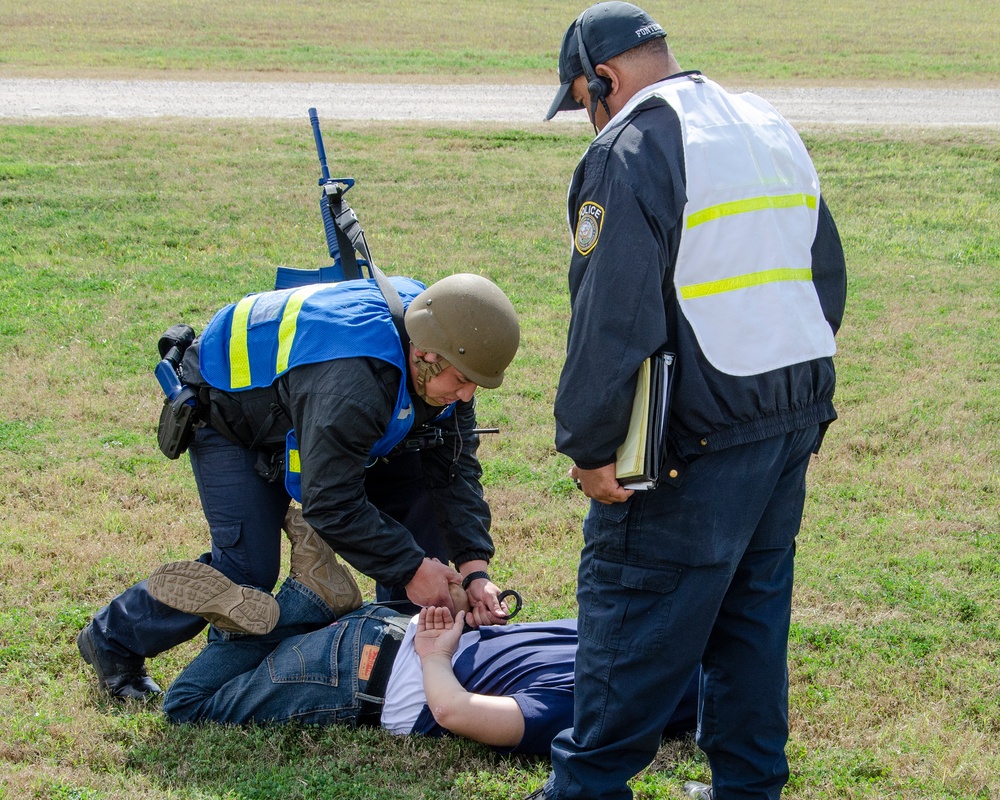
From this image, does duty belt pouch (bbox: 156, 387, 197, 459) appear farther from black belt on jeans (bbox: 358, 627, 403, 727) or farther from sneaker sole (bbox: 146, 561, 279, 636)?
black belt on jeans (bbox: 358, 627, 403, 727)

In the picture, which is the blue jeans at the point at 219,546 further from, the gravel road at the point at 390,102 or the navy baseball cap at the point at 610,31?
the gravel road at the point at 390,102

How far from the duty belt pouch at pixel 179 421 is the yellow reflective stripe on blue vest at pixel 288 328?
411 mm

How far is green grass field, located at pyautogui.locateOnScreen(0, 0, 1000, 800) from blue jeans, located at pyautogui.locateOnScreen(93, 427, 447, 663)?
0.23 m

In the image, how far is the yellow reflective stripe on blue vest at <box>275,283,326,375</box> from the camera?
347cm

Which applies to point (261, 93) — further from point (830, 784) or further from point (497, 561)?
point (830, 784)

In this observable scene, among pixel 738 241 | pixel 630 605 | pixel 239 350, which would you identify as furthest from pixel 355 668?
pixel 738 241

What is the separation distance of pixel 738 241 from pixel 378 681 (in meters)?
1.92

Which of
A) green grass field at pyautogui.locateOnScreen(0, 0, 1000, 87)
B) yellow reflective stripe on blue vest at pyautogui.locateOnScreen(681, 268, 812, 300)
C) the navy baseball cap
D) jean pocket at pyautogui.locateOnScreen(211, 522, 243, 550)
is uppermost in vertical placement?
green grass field at pyautogui.locateOnScreen(0, 0, 1000, 87)

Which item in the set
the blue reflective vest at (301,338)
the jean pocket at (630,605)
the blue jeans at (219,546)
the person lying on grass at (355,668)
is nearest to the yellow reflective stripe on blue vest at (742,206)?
the jean pocket at (630,605)

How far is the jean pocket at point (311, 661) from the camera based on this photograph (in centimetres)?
355

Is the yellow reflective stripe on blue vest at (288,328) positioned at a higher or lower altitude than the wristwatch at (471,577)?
higher

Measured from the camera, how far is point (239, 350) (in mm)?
3660

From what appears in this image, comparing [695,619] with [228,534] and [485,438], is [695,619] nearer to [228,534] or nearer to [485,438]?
[228,534]

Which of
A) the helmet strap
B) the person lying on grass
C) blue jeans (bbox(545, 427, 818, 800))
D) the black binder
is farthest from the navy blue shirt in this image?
the black binder
